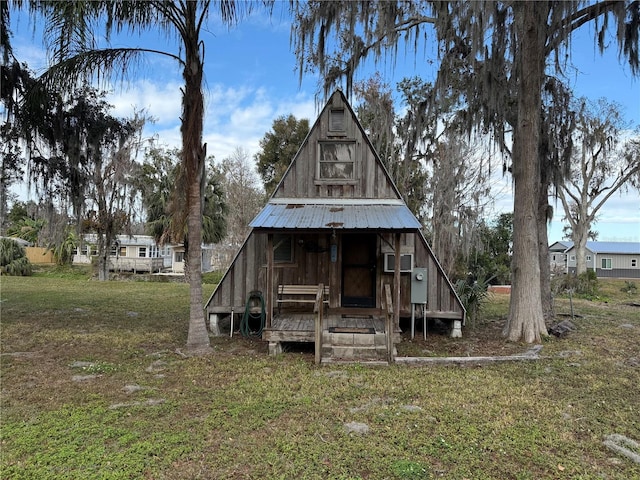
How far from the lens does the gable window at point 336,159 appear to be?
30.4ft

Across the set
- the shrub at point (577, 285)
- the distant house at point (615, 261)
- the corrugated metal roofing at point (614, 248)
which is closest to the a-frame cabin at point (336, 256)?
the shrub at point (577, 285)

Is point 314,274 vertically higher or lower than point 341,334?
higher

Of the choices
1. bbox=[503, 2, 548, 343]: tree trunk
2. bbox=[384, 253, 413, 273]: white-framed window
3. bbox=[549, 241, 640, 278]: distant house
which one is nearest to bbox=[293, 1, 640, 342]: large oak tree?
bbox=[503, 2, 548, 343]: tree trunk

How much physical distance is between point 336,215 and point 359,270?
5.74ft

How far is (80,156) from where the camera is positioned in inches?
350

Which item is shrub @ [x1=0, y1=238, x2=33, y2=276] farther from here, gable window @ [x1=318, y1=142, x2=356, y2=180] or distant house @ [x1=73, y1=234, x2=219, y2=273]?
gable window @ [x1=318, y1=142, x2=356, y2=180]

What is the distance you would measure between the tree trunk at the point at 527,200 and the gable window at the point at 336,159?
12.3 feet

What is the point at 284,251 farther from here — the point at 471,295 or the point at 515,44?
the point at 515,44

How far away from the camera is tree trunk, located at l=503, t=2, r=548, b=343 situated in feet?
26.7

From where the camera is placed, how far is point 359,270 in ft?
30.3

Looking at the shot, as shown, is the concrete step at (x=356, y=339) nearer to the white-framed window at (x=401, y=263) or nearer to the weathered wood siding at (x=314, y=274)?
the weathered wood siding at (x=314, y=274)

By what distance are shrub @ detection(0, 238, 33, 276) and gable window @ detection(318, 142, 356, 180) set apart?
24.8 m

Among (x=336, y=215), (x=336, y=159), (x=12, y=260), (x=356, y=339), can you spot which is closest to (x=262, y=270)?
(x=336, y=215)

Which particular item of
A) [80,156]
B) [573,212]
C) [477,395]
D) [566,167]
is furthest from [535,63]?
[573,212]
